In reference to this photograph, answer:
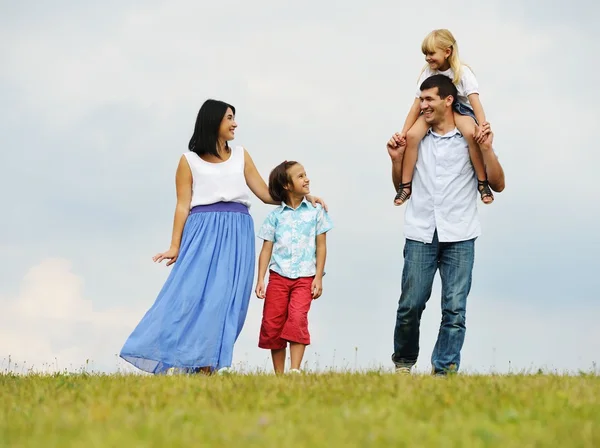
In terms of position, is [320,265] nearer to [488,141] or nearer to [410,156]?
[410,156]

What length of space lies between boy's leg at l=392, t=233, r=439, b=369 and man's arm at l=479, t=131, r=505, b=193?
0.83m

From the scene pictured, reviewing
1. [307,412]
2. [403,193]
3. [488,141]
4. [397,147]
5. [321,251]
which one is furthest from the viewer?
[321,251]

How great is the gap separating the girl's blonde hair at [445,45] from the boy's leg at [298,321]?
267cm

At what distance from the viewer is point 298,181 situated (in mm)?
9938

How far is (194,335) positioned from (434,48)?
12.7 ft

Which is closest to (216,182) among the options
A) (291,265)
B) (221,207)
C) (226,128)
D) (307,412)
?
(221,207)

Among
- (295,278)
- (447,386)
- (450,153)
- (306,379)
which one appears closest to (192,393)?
(306,379)

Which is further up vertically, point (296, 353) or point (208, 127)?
point (208, 127)

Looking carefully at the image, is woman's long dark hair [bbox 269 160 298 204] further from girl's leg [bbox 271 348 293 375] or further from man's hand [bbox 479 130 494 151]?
man's hand [bbox 479 130 494 151]

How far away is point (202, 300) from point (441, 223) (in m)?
2.65

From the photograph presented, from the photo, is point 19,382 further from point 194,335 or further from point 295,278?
point 295,278

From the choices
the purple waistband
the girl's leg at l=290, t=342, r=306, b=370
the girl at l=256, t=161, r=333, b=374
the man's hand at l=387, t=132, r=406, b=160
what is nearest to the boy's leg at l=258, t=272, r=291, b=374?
the girl at l=256, t=161, r=333, b=374

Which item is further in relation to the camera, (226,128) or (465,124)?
(226,128)

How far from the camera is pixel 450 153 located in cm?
941
